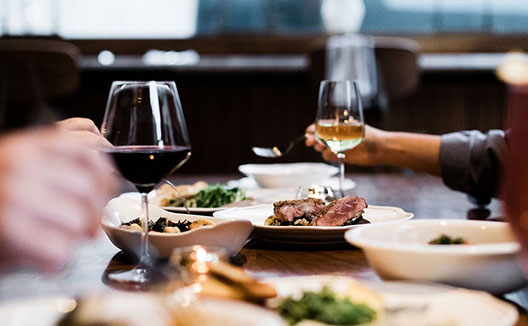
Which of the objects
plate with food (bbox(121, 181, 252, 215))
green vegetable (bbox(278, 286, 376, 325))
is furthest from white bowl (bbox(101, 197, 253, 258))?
plate with food (bbox(121, 181, 252, 215))

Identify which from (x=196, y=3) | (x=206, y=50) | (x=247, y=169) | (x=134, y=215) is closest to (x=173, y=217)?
(x=134, y=215)

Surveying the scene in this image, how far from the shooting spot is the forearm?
6.70 ft

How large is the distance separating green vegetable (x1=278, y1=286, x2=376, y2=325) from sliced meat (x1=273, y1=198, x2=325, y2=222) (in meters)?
0.53

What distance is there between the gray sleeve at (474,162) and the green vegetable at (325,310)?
3.67 feet

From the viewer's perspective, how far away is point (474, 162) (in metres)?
1.84

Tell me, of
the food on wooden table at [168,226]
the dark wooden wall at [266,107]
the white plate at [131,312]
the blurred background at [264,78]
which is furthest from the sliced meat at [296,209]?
the dark wooden wall at [266,107]

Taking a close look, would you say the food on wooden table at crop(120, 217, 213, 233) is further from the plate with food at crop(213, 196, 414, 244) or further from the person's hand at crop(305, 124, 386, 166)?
the person's hand at crop(305, 124, 386, 166)

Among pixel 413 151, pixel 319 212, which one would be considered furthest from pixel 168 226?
pixel 413 151

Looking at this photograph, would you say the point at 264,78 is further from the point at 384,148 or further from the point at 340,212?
the point at 340,212

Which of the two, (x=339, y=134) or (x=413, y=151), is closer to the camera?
(x=339, y=134)

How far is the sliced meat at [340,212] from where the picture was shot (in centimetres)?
121

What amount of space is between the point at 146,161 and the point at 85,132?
124 mm

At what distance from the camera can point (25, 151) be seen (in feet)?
2.06

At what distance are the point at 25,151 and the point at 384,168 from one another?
4361 millimetres
